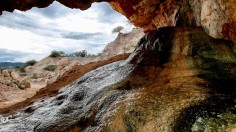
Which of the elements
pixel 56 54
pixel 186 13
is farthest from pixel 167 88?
pixel 56 54

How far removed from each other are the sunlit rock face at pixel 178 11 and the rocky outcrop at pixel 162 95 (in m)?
0.34

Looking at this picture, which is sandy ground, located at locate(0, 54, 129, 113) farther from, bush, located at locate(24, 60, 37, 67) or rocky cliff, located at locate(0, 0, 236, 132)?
bush, located at locate(24, 60, 37, 67)

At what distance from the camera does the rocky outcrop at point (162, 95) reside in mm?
4723

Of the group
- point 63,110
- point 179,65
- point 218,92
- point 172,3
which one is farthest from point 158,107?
point 172,3

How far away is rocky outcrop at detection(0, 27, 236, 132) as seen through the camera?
15.5 ft

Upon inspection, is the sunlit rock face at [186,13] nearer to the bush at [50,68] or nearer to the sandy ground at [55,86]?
the sandy ground at [55,86]

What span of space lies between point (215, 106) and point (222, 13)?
9.42 ft

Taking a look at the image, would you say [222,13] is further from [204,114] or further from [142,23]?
[142,23]

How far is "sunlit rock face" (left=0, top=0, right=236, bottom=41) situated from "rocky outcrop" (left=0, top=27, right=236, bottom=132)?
34cm

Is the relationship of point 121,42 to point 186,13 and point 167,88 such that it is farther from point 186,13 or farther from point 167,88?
point 167,88

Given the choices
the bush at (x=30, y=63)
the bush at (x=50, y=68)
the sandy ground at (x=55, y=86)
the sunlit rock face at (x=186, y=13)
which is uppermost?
the sunlit rock face at (x=186, y=13)

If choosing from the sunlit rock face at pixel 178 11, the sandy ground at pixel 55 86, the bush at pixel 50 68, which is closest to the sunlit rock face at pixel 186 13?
the sunlit rock face at pixel 178 11

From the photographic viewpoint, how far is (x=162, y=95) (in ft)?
17.4

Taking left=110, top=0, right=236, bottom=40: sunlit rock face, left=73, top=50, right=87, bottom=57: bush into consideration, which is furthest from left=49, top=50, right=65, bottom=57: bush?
left=110, top=0, right=236, bottom=40: sunlit rock face
